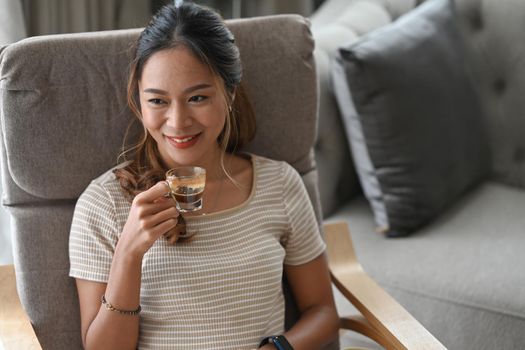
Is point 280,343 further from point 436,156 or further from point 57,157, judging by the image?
point 436,156

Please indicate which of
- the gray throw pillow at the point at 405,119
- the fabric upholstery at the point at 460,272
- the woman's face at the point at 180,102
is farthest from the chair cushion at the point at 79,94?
the fabric upholstery at the point at 460,272

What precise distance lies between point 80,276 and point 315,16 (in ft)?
4.81

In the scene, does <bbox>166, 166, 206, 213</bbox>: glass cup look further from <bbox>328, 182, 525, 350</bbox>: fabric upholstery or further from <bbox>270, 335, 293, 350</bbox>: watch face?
<bbox>328, 182, 525, 350</bbox>: fabric upholstery

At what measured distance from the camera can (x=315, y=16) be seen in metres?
2.62

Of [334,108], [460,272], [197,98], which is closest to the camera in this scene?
[197,98]

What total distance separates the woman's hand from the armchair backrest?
26cm

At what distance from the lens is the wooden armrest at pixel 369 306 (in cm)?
147

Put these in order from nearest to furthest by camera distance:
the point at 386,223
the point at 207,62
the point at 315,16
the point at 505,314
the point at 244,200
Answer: the point at 207,62 < the point at 244,200 < the point at 505,314 < the point at 386,223 < the point at 315,16

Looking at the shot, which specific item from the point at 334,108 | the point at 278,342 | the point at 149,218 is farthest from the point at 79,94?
the point at 334,108

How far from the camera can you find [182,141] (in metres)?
1.41

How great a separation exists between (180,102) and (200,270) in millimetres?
307

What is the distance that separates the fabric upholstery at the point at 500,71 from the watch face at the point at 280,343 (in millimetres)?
1226

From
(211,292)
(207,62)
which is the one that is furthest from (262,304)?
(207,62)

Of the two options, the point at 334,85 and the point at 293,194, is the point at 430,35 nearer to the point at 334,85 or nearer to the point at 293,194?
the point at 334,85
